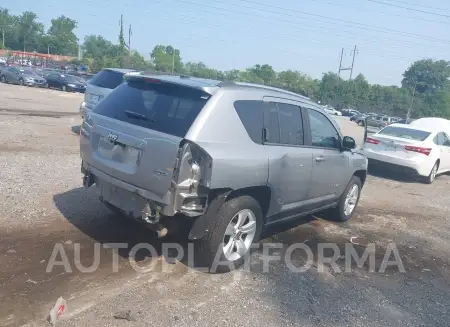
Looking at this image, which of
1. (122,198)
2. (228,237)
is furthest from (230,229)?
(122,198)

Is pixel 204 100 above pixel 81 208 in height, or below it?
above

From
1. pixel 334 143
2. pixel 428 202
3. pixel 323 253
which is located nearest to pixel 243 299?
pixel 323 253

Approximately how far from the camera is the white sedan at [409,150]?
36.1ft

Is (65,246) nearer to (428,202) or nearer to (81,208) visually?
(81,208)

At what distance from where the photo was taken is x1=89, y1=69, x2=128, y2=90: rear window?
1105 centimetres

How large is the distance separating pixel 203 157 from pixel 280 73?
88695 mm

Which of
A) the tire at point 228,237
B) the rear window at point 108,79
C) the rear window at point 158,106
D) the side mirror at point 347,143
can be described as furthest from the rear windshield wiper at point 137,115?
the rear window at point 108,79

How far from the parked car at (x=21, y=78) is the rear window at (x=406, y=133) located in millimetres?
28772

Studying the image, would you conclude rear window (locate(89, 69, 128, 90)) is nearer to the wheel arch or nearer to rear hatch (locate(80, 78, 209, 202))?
rear hatch (locate(80, 78, 209, 202))

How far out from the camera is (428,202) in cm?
952

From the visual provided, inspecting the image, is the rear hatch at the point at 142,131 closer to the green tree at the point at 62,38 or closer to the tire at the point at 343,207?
the tire at the point at 343,207

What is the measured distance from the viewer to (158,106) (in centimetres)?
432

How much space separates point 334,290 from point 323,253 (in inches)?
41.1

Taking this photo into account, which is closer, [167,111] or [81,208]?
[167,111]
